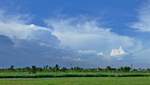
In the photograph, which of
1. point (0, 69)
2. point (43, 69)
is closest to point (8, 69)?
point (0, 69)

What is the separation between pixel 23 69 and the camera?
162 meters

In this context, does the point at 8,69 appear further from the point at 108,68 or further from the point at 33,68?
the point at 108,68

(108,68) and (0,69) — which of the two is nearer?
(0,69)

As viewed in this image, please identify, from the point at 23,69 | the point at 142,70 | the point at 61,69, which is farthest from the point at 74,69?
the point at 142,70

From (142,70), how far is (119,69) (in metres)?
13.0

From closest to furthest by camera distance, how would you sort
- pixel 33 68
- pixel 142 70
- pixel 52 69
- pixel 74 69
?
pixel 33 68 → pixel 52 69 → pixel 74 69 → pixel 142 70

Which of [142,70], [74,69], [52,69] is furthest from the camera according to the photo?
[142,70]

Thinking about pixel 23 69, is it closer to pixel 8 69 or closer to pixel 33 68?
pixel 8 69

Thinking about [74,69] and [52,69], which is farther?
[74,69]

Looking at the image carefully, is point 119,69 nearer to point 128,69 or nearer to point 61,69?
point 128,69

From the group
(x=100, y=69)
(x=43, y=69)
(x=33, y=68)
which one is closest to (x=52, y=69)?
(x=43, y=69)

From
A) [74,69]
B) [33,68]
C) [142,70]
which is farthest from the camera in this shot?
[142,70]

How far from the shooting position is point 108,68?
574 ft

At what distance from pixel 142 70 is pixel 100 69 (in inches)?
813
